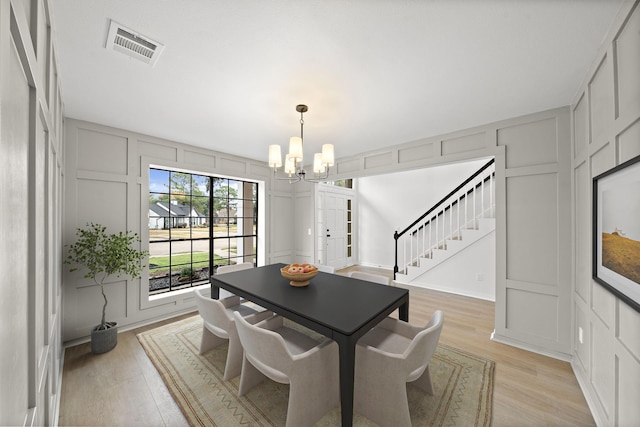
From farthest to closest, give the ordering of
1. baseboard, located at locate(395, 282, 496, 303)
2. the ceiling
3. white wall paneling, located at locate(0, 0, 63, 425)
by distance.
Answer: baseboard, located at locate(395, 282, 496, 303), the ceiling, white wall paneling, located at locate(0, 0, 63, 425)

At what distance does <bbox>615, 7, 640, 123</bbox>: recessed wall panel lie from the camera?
4.19ft

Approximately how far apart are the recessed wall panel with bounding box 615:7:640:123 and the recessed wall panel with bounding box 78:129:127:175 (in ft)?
15.2

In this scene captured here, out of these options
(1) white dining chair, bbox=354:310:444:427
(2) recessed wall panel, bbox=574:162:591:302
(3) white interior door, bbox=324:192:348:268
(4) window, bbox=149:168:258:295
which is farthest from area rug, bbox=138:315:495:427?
(3) white interior door, bbox=324:192:348:268

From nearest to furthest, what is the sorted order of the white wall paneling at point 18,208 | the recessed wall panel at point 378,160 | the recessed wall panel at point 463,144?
the white wall paneling at point 18,208, the recessed wall panel at point 463,144, the recessed wall panel at point 378,160

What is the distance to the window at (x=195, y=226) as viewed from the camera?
3.73 meters

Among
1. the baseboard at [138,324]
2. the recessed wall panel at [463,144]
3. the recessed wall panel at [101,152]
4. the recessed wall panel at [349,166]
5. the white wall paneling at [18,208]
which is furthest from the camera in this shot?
the recessed wall panel at [349,166]

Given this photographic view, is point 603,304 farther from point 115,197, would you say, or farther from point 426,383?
point 115,197

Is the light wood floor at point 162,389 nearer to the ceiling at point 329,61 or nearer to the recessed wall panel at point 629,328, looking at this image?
the recessed wall panel at point 629,328

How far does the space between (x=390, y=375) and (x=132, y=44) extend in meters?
2.80

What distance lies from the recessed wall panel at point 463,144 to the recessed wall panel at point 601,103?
110 centimetres

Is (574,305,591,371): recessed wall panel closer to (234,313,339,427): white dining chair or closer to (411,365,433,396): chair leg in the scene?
(411,365,433,396): chair leg

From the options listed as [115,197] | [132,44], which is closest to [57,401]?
[115,197]

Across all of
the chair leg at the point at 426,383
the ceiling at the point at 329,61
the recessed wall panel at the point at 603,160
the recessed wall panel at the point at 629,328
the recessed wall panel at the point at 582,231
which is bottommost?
the chair leg at the point at 426,383

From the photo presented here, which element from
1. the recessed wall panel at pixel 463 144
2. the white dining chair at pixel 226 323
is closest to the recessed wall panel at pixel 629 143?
the recessed wall panel at pixel 463 144
